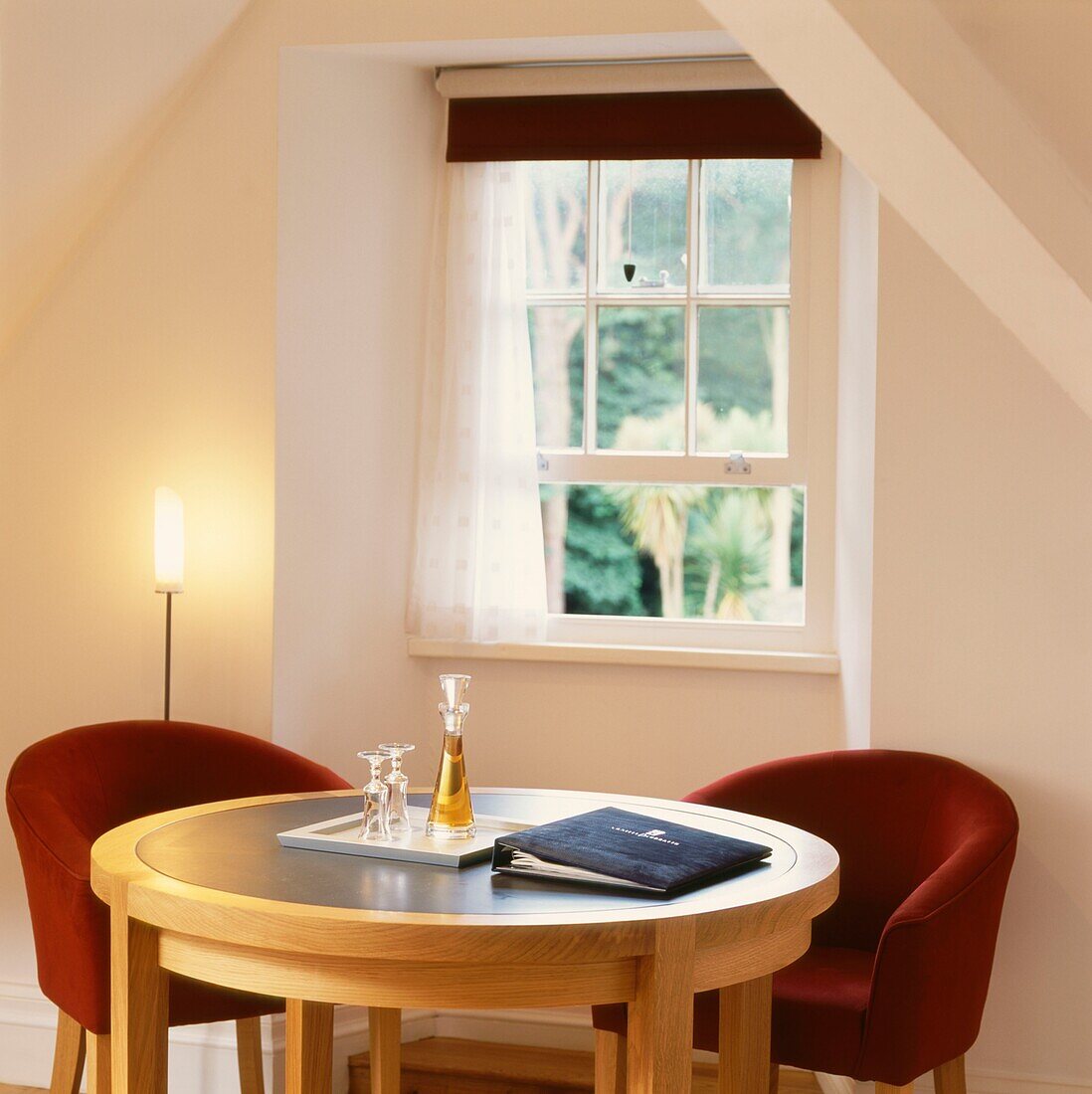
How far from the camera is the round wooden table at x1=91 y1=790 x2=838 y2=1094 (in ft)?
5.34

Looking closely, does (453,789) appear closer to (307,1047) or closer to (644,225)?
(307,1047)

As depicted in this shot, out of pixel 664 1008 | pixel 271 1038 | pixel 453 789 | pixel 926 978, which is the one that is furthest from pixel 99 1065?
pixel 926 978

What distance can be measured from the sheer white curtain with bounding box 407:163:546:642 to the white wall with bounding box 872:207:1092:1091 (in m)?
0.98

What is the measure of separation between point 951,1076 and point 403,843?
117 cm

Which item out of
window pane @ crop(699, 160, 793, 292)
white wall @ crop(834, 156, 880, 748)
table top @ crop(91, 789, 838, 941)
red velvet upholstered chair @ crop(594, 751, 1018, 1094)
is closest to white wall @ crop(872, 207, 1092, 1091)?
white wall @ crop(834, 156, 880, 748)

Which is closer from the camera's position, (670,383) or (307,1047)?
(307,1047)

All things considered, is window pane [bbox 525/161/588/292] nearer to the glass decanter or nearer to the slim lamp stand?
the slim lamp stand

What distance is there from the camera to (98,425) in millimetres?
3189

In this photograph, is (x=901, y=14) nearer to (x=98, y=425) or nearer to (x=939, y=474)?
(x=939, y=474)

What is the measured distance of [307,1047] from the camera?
7.35 ft

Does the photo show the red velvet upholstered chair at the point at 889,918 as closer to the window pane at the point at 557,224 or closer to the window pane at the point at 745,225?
the window pane at the point at 745,225

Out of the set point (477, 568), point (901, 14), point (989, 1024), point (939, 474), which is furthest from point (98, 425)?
point (989, 1024)

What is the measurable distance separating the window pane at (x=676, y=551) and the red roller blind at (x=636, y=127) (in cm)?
85

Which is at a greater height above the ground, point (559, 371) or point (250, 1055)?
point (559, 371)
